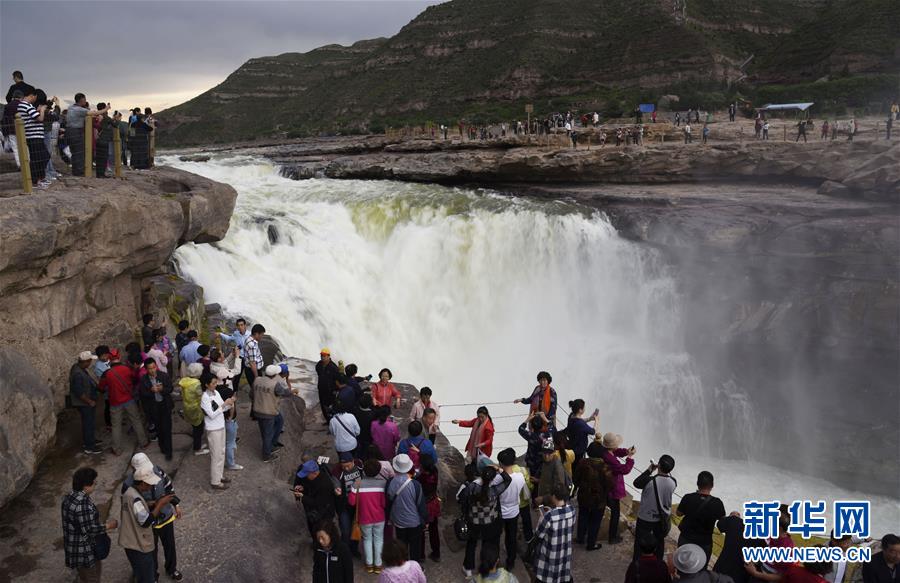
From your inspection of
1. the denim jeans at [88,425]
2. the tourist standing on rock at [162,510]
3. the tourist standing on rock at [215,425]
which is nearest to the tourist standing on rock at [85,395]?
the denim jeans at [88,425]

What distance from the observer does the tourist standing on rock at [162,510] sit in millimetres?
5797

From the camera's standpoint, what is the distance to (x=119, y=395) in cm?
820

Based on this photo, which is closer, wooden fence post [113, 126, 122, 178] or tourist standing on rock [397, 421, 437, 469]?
tourist standing on rock [397, 421, 437, 469]

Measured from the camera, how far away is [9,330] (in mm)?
8258

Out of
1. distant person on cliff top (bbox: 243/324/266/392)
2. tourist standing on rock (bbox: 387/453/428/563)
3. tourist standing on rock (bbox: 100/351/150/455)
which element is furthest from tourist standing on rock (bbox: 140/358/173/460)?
tourist standing on rock (bbox: 387/453/428/563)

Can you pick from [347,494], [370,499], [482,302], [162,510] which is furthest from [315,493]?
[482,302]

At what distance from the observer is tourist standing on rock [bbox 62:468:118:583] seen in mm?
5789

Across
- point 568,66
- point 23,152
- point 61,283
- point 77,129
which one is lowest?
point 61,283

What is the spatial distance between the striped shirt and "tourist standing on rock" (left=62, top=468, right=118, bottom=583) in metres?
6.59

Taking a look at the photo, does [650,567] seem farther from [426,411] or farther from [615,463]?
[426,411]

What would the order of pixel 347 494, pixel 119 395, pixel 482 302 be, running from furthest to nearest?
pixel 482 302 < pixel 119 395 < pixel 347 494

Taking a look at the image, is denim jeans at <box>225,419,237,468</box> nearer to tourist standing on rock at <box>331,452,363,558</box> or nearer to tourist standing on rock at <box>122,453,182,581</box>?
tourist standing on rock at <box>331,452,363,558</box>

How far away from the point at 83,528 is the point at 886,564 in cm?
710

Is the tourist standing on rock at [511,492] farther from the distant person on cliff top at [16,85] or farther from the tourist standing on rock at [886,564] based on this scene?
the distant person on cliff top at [16,85]
